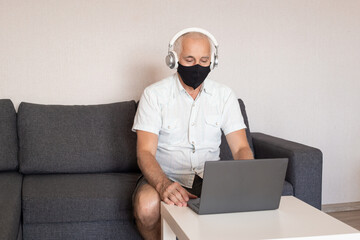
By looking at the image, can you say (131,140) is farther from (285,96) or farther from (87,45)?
(285,96)

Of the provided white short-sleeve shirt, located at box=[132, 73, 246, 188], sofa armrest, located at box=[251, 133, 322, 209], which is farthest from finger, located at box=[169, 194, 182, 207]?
sofa armrest, located at box=[251, 133, 322, 209]

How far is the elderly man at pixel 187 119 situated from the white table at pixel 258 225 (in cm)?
52

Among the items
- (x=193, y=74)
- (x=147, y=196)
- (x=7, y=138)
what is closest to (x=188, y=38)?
(x=193, y=74)

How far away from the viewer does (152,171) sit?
1.95 metres

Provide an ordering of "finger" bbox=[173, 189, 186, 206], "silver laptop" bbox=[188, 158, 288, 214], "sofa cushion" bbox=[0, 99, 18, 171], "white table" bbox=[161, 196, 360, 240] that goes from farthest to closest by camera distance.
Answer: "sofa cushion" bbox=[0, 99, 18, 171] < "finger" bbox=[173, 189, 186, 206] < "silver laptop" bbox=[188, 158, 288, 214] < "white table" bbox=[161, 196, 360, 240]

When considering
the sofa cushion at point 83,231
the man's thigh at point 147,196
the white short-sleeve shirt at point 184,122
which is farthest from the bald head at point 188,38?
the sofa cushion at point 83,231

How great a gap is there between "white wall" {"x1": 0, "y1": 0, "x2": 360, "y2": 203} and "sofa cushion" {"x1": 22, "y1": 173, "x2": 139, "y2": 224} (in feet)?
2.65

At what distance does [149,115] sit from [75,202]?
541 mm

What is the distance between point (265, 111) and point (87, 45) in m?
1.32

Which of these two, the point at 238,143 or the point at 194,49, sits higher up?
the point at 194,49

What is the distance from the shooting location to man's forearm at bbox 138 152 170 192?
1.87 m

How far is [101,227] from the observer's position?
2203 millimetres

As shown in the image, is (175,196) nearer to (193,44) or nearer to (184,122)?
(184,122)

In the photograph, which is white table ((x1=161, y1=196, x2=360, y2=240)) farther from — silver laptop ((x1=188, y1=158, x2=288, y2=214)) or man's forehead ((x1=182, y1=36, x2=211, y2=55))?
man's forehead ((x1=182, y1=36, x2=211, y2=55))
